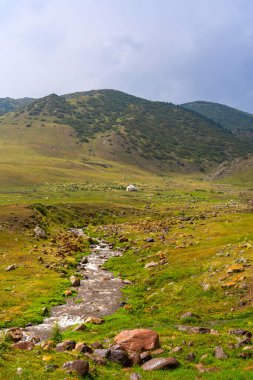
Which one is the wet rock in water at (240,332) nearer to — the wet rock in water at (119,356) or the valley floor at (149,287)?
the valley floor at (149,287)

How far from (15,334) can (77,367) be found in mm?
11254

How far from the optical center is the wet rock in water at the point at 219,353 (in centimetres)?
2505

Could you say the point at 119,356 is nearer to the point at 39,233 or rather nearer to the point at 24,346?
the point at 24,346

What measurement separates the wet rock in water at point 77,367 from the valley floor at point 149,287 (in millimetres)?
554

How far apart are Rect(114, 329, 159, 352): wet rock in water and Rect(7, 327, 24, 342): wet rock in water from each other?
26.5 ft

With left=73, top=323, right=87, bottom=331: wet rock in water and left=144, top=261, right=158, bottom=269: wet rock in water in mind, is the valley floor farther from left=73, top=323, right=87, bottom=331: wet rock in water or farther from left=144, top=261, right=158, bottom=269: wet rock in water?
left=73, top=323, right=87, bottom=331: wet rock in water

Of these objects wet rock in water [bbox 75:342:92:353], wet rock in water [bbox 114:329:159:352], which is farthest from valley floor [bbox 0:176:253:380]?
wet rock in water [bbox 75:342:92:353]

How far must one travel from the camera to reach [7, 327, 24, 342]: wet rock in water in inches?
1217

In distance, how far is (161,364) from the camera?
962 inches

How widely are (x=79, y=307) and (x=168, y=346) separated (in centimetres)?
1581

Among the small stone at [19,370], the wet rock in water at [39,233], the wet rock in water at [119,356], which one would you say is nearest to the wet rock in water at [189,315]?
the wet rock in water at [119,356]

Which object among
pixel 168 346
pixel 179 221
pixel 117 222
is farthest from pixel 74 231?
pixel 168 346

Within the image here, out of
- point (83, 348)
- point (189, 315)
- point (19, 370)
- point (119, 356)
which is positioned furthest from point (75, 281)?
point (19, 370)

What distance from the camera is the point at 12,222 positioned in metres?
79.9
